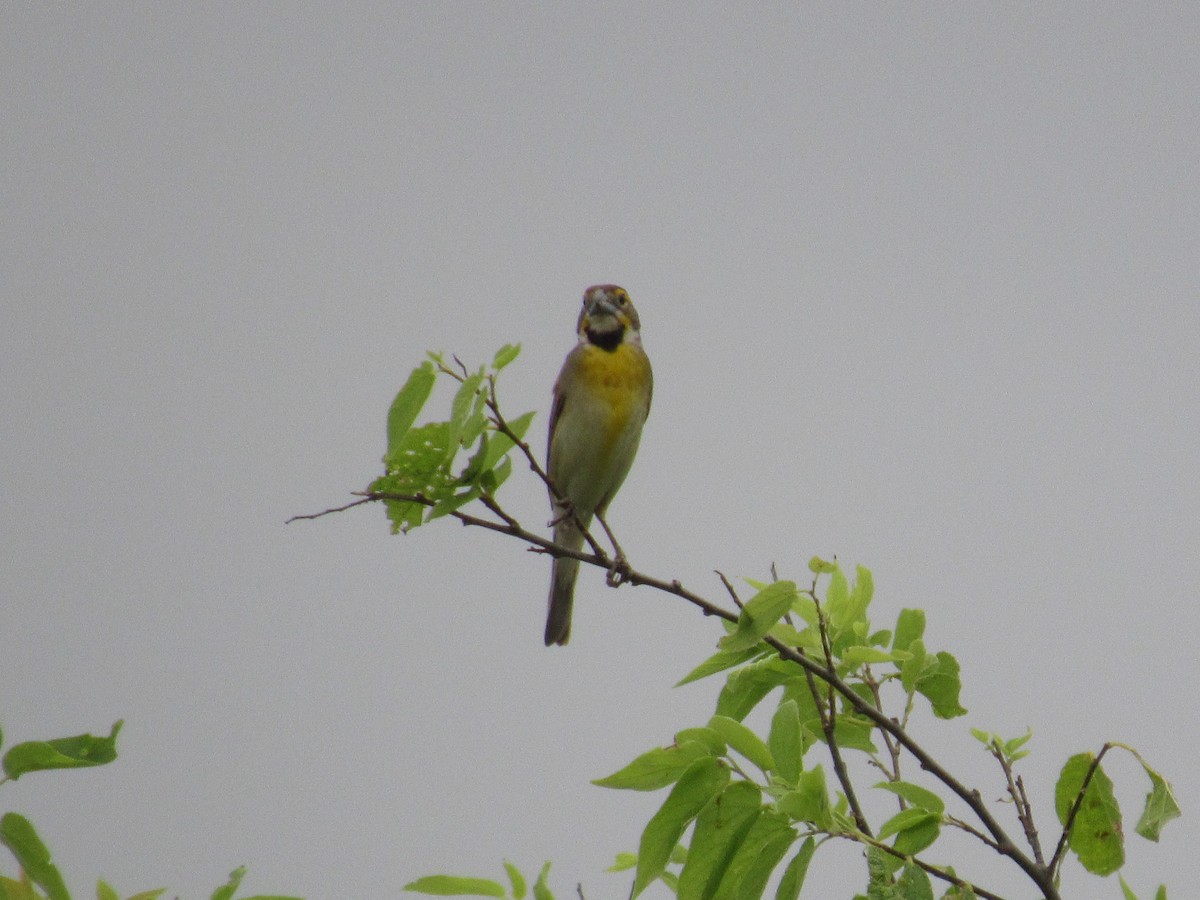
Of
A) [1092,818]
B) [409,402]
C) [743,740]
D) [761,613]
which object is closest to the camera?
[743,740]

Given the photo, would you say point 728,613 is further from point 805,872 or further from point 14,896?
point 14,896

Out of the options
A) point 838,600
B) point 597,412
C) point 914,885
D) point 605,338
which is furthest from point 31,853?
point 605,338

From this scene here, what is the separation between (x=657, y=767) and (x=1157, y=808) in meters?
1.14

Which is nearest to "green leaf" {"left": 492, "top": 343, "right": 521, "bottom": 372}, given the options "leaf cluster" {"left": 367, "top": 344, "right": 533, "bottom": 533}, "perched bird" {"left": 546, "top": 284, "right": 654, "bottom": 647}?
"leaf cluster" {"left": 367, "top": 344, "right": 533, "bottom": 533}

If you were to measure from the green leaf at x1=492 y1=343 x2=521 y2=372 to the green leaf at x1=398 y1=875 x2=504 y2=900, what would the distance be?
3.92 feet

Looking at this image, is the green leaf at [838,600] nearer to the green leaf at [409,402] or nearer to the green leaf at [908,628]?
the green leaf at [908,628]

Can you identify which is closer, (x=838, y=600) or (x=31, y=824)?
(x=31, y=824)

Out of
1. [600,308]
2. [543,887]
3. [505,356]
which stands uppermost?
[600,308]

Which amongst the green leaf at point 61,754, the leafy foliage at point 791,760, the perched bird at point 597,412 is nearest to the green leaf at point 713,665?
the leafy foliage at point 791,760

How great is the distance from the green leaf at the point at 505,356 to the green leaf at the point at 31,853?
150cm

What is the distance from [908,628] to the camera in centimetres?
344

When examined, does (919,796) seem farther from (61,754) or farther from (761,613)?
(61,754)

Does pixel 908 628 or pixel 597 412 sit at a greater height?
pixel 597 412

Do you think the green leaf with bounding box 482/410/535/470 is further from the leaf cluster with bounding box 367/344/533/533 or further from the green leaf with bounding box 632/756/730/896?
the green leaf with bounding box 632/756/730/896
